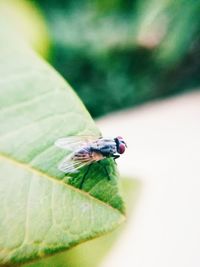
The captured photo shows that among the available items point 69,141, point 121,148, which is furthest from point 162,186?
point 69,141

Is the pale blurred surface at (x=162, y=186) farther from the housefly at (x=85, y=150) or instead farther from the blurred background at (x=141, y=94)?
the housefly at (x=85, y=150)

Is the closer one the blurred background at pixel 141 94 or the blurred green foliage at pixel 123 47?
the blurred background at pixel 141 94

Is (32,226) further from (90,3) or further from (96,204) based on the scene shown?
(90,3)

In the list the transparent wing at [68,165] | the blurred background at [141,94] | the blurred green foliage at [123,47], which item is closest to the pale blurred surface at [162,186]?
the blurred background at [141,94]

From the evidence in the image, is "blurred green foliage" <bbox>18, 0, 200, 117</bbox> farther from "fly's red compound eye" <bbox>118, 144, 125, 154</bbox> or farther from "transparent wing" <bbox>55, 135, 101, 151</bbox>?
"transparent wing" <bbox>55, 135, 101, 151</bbox>

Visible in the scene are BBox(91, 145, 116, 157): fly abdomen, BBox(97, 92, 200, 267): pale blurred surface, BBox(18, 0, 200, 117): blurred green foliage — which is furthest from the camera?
BBox(18, 0, 200, 117): blurred green foliage

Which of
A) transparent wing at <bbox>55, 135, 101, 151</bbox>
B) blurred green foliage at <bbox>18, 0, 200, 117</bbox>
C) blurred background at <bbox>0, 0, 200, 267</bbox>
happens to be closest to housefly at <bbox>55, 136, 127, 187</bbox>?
transparent wing at <bbox>55, 135, 101, 151</bbox>

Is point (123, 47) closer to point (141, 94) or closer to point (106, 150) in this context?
point (141, 94)
